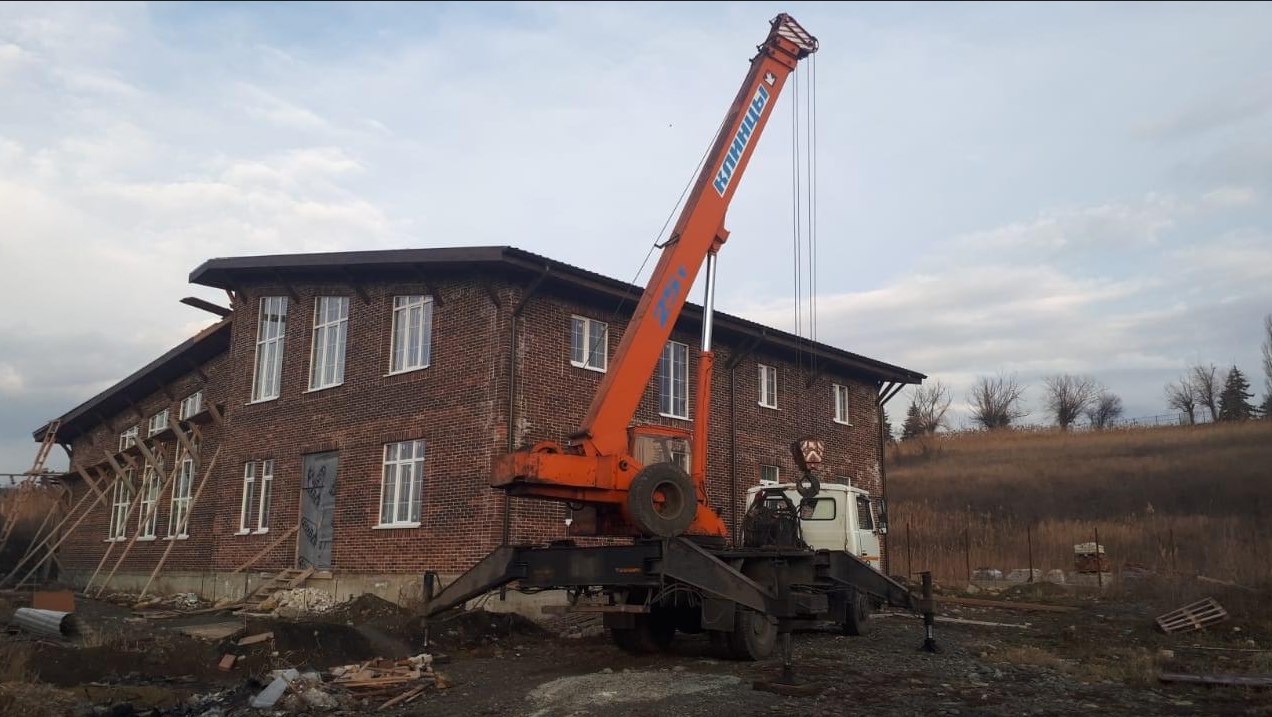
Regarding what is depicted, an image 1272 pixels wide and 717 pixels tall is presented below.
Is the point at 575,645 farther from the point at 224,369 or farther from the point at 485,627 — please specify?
the point at 224,369

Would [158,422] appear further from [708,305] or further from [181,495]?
[708,305]

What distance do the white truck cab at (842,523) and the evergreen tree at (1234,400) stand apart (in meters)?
67.3

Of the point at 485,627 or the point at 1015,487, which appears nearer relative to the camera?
the point at 485,627

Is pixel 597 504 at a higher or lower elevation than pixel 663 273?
lower

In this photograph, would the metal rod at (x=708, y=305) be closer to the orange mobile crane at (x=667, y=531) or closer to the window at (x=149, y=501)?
the orange mobile crane at (x=667, y=531)

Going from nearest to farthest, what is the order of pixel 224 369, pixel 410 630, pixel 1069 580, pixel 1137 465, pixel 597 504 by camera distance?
pixel 597 504, pixel 410 630, pixel 224 369, pixel 1069 580, pixel 1137 465

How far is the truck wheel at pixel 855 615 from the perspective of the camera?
14648 mm

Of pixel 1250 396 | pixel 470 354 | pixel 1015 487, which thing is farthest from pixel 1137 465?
pixel 470 354

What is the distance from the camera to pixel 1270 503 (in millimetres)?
45750

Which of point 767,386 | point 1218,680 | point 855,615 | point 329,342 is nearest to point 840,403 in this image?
point 767,386

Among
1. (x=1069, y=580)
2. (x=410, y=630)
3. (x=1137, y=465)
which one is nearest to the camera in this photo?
(x=410, y=630)

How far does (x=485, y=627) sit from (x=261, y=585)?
759 centimetres

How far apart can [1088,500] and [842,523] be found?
4072cm

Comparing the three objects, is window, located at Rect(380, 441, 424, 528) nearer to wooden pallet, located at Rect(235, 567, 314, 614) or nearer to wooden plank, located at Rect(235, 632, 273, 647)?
wooden pallet, located at Rect(235, 567, 314, 614)
